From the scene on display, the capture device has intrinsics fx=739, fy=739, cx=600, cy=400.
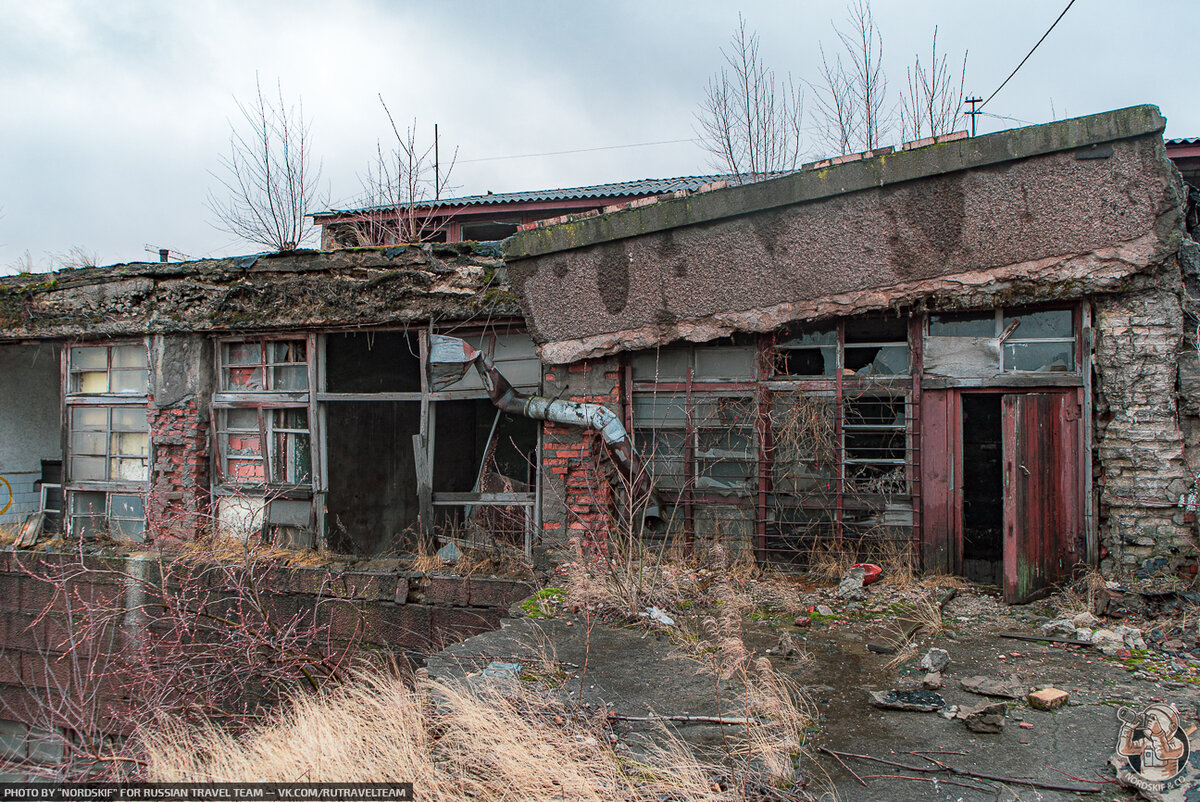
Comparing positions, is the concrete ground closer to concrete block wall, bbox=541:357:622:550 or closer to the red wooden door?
the red wooden door

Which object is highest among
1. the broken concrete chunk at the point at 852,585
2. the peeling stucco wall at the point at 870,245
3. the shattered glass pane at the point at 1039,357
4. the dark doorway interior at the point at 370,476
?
the peeling stucco wall at the point at 870,245

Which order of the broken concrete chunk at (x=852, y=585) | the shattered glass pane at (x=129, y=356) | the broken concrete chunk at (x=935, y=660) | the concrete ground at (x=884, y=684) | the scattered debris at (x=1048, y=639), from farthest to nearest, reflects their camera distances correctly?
the shattered glass pane at (x=129, y=356), the broken concrete chunk at (x=852, y=585), the scattered debris at (x=1048, y=639), the broken concrete chunk at (x=935, y=660), the concrete ground at (x=884, y=684)

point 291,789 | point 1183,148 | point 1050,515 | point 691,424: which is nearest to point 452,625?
point 691,424

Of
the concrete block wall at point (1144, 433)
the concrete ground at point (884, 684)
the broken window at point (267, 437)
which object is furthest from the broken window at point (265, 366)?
the concrete block wall at point (1144, 433)

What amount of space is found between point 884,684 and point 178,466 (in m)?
7.77

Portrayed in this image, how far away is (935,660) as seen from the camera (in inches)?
174

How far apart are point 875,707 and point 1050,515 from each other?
296 centimetres

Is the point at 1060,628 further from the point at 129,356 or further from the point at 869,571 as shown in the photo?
the point at 129,356

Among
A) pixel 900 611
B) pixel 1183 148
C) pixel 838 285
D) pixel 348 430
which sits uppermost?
pixel 1183 148

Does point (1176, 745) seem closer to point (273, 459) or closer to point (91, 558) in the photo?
point (273, 459)

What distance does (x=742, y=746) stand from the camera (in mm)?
3338

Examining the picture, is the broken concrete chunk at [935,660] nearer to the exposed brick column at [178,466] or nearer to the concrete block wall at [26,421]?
the exposed brick column at [178,466]

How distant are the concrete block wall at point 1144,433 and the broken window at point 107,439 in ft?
32.0

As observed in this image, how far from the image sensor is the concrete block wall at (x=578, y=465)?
273 inches
